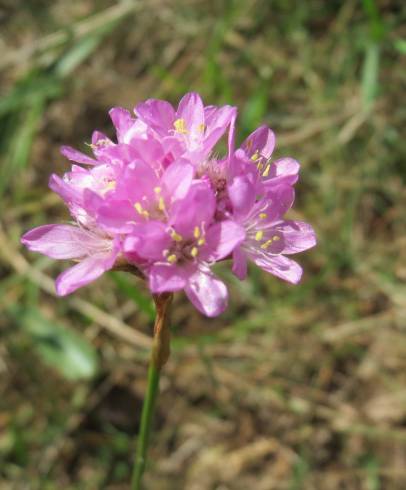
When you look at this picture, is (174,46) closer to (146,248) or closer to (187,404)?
(187,404)

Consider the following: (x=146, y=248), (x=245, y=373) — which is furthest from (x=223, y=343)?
(x=146, y=248)

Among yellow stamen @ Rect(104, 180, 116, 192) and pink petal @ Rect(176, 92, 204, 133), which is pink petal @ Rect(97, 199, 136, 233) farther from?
pink petal @ Rect(176, 92, 204, 133)

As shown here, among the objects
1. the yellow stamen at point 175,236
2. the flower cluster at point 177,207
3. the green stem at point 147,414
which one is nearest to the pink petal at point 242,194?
the flower cluster at point 177,207

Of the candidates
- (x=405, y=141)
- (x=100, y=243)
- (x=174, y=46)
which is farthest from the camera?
(x=174, y=46)

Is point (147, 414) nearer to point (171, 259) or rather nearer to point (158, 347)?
point (158, 347)

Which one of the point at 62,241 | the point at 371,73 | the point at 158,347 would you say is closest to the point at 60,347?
the point at 62,241

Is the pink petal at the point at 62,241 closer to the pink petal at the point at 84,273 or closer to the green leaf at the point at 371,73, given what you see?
the pink petal at the point at 84,273
